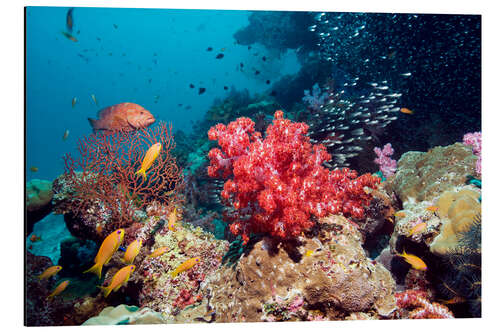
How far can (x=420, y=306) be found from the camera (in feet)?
7.60

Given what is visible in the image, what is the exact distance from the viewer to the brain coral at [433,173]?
11.0 feet

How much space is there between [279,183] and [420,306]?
1925mm

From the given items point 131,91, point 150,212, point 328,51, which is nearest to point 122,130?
point 150,212

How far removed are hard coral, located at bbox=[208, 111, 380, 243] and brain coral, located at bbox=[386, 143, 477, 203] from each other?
1521 mm

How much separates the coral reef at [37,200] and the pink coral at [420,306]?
5.59 metres

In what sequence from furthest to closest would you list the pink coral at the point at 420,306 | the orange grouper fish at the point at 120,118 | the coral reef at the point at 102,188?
the coral reef at the point at 102,188 < the orange grouper fish at the point at 120,118 < the pink coral at the point at 420,306

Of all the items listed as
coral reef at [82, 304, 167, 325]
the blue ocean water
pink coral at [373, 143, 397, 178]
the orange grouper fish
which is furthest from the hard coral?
the blue ocean water

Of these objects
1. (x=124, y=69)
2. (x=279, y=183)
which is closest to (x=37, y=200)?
(x=279, y=183)

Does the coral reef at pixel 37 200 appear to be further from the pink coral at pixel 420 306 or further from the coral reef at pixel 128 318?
the pink coral at pixel 420 306

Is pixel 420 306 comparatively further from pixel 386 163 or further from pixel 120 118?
pixel 120 118

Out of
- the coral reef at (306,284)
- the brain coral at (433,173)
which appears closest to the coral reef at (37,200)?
the coral reef at (306,284)

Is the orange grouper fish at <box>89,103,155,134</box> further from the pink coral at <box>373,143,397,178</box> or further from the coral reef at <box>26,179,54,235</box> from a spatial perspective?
the pink coral at <box>373,143,397,178</box>

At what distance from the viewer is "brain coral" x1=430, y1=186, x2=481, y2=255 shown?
7.91 feet
